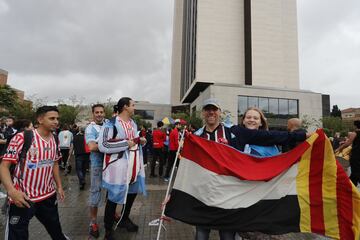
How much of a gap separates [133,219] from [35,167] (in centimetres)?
272

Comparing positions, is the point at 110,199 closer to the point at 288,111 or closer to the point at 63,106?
the point at 288,111

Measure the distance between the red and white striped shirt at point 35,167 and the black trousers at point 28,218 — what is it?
108 millimetres

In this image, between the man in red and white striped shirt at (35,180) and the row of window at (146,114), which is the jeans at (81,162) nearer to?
the man in red and white striped shirt at (35,180)

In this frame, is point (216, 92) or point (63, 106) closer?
point (216, 92)

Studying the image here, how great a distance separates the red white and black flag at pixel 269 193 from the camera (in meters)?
2.85

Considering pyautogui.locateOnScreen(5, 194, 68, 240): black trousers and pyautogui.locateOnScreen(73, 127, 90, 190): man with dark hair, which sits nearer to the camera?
pyautogui.locateOnScreen(5, 194, 68, 240): black trousers

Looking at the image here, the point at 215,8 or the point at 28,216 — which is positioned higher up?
the point at 215,8

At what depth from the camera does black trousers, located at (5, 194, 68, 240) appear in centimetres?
280

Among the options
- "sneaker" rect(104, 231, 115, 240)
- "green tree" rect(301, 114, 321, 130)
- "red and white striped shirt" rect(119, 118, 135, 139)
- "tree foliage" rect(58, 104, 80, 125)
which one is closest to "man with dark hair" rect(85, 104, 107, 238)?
"sneaker" rect(104, 231, 115, 240)

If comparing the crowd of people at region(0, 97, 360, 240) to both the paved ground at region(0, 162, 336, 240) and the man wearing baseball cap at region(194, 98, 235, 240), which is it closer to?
the man wearing baseball cap at region(194, 98, 235, 240)

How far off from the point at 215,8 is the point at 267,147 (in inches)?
2141

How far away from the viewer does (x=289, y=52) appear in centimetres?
5547

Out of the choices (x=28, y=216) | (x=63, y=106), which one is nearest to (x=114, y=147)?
(x=28, y=216)

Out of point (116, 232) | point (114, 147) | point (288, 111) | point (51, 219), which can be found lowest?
point (116, 232)
